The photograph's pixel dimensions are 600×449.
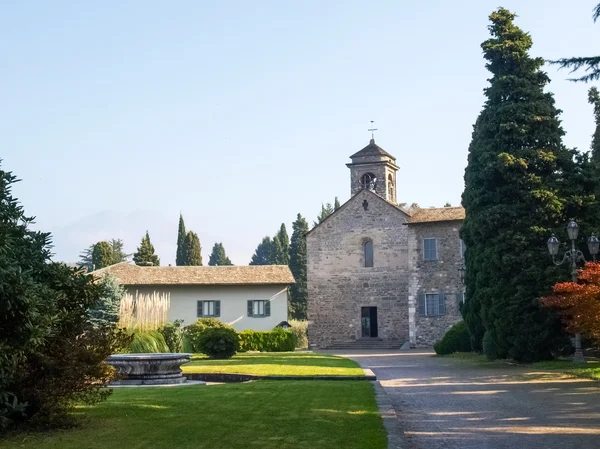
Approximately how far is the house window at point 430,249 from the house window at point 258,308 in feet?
31.2

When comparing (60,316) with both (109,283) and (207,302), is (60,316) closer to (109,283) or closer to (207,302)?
(109,283)

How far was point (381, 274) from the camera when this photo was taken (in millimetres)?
42562

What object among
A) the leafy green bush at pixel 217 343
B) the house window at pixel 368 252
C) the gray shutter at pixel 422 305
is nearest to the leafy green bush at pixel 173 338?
the leafy green bush at pixel 217 343

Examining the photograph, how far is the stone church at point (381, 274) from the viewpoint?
40.1 metres

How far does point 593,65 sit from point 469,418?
5.60 metres

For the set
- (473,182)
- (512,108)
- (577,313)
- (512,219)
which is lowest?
(577,313)

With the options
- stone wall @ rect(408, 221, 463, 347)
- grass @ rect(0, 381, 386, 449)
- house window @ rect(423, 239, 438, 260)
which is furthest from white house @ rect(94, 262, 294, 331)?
grass @ rect(0, 381, 386, 449)

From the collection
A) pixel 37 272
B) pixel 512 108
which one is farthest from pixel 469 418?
pixel 512 108

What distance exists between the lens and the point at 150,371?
16844 millimetres

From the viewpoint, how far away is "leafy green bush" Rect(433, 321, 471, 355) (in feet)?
98.6

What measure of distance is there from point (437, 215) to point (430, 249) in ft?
6.42

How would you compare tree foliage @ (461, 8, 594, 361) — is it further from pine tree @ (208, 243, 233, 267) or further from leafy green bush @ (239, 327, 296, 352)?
pine tree @ (208, 243, 233, 267)

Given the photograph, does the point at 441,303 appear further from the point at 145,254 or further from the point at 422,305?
the point at 145,254

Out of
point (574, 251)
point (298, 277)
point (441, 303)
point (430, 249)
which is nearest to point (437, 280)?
point (441, 303)
